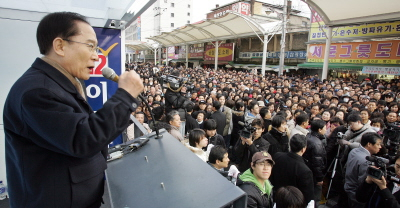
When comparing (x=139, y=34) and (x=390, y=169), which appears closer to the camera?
(x=390, y=169)

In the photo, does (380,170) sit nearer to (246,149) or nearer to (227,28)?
(246,149)

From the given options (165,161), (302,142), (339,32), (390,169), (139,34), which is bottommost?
(390,169)

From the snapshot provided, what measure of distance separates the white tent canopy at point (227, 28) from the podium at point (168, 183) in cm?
1382

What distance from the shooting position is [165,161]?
105cm

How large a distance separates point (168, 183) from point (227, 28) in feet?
56.3

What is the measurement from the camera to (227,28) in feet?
55.2

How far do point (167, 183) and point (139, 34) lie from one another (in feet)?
172

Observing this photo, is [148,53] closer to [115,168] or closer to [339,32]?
[339,32]

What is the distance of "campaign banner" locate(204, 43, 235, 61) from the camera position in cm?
2527

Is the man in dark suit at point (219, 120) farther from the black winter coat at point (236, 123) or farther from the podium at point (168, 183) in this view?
the podium at point (168, 183)

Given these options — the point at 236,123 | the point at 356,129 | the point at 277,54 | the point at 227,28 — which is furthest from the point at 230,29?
the point at 356,129

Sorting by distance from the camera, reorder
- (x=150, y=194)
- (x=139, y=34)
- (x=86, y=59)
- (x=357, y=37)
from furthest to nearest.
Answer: (x=139, y=34)
(x=357, y=37)
(x=86, y=59)
(x=150, y=194)

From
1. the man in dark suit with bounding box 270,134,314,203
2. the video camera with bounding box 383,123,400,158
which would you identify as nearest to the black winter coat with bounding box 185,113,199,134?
the man in dark suit with bounding box 270,134,314,203

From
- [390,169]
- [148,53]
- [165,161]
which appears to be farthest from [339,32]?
[148,53]
